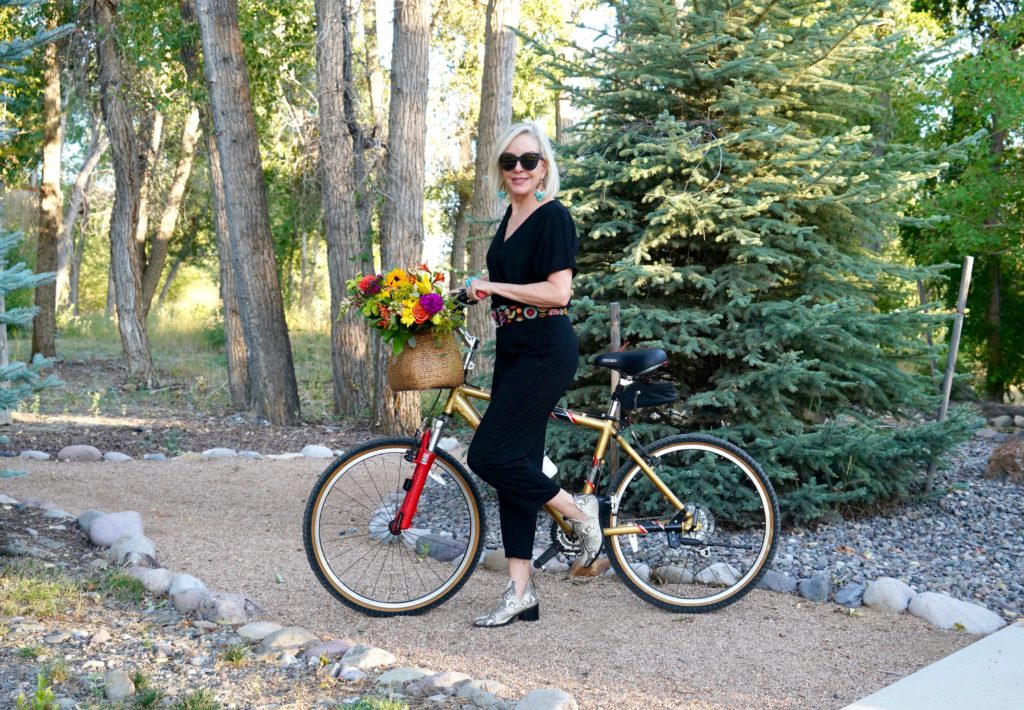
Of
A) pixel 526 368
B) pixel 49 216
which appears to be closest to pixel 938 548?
pixel 526 368

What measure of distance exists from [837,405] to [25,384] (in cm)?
448

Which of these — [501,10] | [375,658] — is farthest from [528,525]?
[501,10]

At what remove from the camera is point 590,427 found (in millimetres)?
4508

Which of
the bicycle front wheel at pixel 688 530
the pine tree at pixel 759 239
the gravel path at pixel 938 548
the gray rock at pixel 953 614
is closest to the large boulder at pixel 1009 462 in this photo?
the gravel path at pixel 938 548

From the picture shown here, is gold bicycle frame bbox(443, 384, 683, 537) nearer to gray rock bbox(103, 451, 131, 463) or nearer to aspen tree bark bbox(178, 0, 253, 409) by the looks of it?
gray rock bbox(103, 451, 131, 463)

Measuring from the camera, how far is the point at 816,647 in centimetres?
413

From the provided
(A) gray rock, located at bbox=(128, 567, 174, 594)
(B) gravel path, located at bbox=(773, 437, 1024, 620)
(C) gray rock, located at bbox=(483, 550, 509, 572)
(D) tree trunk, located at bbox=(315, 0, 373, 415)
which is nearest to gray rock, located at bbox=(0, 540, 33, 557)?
(A) gray rock, located at bbox=(128, 567, 174, 594)

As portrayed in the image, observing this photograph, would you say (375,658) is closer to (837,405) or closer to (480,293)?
(480,293)

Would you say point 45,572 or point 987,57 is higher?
point 987,57

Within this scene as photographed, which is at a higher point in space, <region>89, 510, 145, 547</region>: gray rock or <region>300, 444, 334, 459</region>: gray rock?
<region>89, 510, 145, 547</region>: gray rock

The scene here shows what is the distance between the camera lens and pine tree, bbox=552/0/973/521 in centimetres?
582

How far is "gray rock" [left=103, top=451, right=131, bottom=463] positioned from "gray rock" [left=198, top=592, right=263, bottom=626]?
4.29 metres

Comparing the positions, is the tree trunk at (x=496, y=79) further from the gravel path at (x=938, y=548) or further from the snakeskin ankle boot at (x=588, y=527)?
the snakeskin ankle boot at (x=588, y=527)

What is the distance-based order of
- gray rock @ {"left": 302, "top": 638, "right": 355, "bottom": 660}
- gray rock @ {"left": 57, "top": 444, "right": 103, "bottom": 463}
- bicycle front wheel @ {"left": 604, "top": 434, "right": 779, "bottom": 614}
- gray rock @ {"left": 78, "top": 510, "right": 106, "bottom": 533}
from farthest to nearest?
gray rock @ {"left": 57, "top": 444, "right": 103, "bottom": 463}, gray rock @ {"left": 78, "top": 510, "right": 106, "bottom": 533}, bicycle front wheel @ {"left": 604, "top": 434, "right": 779, "bottom": 614}, gray rock @ {"left": 302, "top": 638, "right": 355, "bottom": 660}
